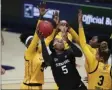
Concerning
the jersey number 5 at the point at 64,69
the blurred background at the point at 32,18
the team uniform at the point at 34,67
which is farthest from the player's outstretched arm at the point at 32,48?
the blurred background at the point at 32,18

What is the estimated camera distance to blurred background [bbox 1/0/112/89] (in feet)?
40.6

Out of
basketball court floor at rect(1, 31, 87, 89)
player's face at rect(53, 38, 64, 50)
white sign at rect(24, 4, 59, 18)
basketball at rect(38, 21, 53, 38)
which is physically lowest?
basketball court floor at rect(1, 31, 87, 89)

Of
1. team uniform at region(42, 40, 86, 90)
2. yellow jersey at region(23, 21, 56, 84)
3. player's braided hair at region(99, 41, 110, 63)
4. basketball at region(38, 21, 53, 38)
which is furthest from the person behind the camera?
yellow jersey at region(23, 21, 56, 84)

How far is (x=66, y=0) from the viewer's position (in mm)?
13906

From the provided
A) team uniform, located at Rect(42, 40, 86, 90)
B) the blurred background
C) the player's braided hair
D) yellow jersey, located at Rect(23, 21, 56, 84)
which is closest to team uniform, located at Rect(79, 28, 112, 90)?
the player's braided hair

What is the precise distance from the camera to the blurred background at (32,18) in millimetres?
12380

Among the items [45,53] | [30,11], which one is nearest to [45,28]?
[45,53]

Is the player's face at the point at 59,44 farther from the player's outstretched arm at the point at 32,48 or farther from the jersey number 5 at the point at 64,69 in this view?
the player's outstretched arm at the point at 32,48

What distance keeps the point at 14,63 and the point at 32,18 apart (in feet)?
10.7

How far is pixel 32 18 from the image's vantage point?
14.6 metres

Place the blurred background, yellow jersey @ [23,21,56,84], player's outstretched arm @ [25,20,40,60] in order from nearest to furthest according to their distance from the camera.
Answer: player's outstretched arm @ [25,20,40,60], yellow jersey @ [23,21,56,84], the blurred background

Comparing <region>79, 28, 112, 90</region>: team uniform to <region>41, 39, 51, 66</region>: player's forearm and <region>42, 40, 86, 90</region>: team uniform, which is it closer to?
<region>42, 40, 86, 90</region>: team uniform

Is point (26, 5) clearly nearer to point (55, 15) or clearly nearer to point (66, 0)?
point (66, 0)

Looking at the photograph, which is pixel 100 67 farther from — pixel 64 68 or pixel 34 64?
pixel 34 64
